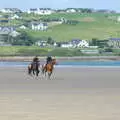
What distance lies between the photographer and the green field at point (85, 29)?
9156 centimetres

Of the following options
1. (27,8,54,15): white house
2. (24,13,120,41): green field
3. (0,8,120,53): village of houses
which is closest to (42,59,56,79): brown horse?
(0,8,120,53): village of houses

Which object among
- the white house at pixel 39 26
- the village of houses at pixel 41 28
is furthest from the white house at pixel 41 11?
the white house at pixel 39 26

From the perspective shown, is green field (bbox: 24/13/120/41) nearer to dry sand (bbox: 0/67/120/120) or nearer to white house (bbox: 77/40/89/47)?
white house (bbox: 77/40/89/47)

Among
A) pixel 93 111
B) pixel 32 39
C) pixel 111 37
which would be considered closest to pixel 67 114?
pixel 93 111

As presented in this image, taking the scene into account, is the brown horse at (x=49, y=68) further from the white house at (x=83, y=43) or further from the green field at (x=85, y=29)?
the green field at (x=85, y=29)

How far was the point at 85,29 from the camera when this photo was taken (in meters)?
97.4

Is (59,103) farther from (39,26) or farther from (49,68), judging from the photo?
(39,26)

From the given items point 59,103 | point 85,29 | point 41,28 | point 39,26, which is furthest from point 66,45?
point 59,103

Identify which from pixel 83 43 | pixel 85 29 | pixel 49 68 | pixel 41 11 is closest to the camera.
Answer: pixel 49 68

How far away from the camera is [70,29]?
97.1 meters

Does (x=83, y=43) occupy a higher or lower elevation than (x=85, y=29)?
lower

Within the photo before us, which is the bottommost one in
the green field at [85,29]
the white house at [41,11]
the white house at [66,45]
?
the white house at [66,45]

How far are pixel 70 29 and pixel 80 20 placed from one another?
578 centimetres

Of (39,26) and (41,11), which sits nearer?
(39,26)
